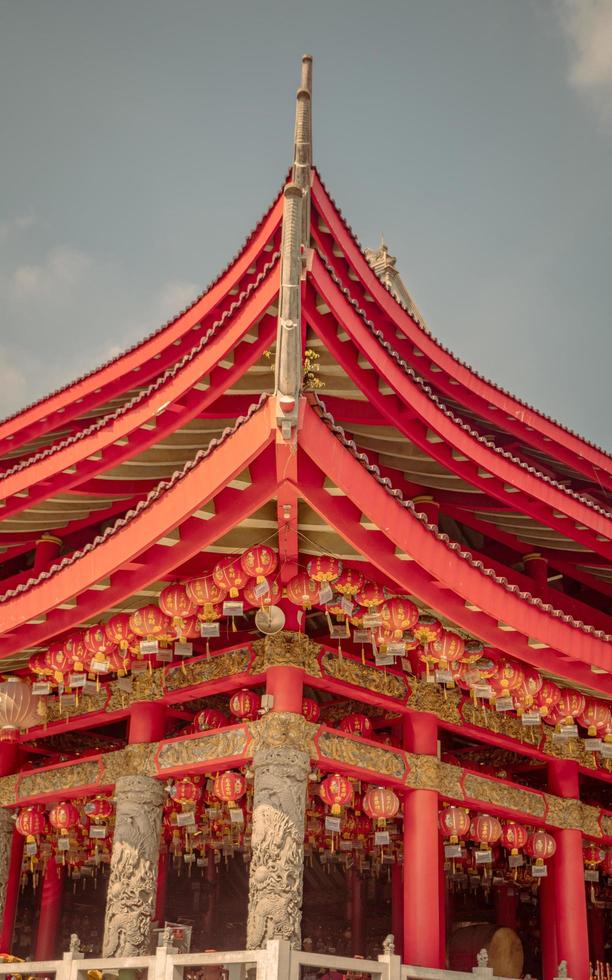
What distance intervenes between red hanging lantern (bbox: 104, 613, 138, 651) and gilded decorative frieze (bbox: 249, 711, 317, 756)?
4.49 ft

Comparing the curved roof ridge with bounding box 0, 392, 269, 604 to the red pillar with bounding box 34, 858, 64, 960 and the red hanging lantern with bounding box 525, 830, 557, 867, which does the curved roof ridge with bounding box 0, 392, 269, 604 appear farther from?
the red pillar with bounding box 34, 858, 64, 960

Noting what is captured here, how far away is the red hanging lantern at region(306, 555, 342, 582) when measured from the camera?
7527 mm

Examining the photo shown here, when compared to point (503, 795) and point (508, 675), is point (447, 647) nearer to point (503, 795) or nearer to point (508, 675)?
point (508, 675)

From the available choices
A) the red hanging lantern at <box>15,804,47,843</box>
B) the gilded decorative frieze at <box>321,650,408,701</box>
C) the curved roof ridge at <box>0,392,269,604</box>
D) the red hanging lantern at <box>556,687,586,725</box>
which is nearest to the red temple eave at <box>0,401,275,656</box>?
the curved roof ridge at <box>0,392,269,604</box>

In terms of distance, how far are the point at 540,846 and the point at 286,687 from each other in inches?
142

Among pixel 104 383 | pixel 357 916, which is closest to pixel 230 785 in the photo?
pixel 104 383

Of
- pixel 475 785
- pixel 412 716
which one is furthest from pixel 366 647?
pixel 475 785

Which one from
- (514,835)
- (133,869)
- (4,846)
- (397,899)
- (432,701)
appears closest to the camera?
(133,869)

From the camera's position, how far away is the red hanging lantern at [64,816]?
381 inches

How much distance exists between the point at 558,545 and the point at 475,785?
253 centimetres

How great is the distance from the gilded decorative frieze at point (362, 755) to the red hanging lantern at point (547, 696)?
4.53 feet

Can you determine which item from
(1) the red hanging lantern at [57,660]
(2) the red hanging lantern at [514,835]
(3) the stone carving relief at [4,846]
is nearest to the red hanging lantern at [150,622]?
(1) the red hanging lantern at [57,660]

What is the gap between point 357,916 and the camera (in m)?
15.4

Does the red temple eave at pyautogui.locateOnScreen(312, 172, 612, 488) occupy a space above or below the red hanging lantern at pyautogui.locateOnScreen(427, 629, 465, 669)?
above
